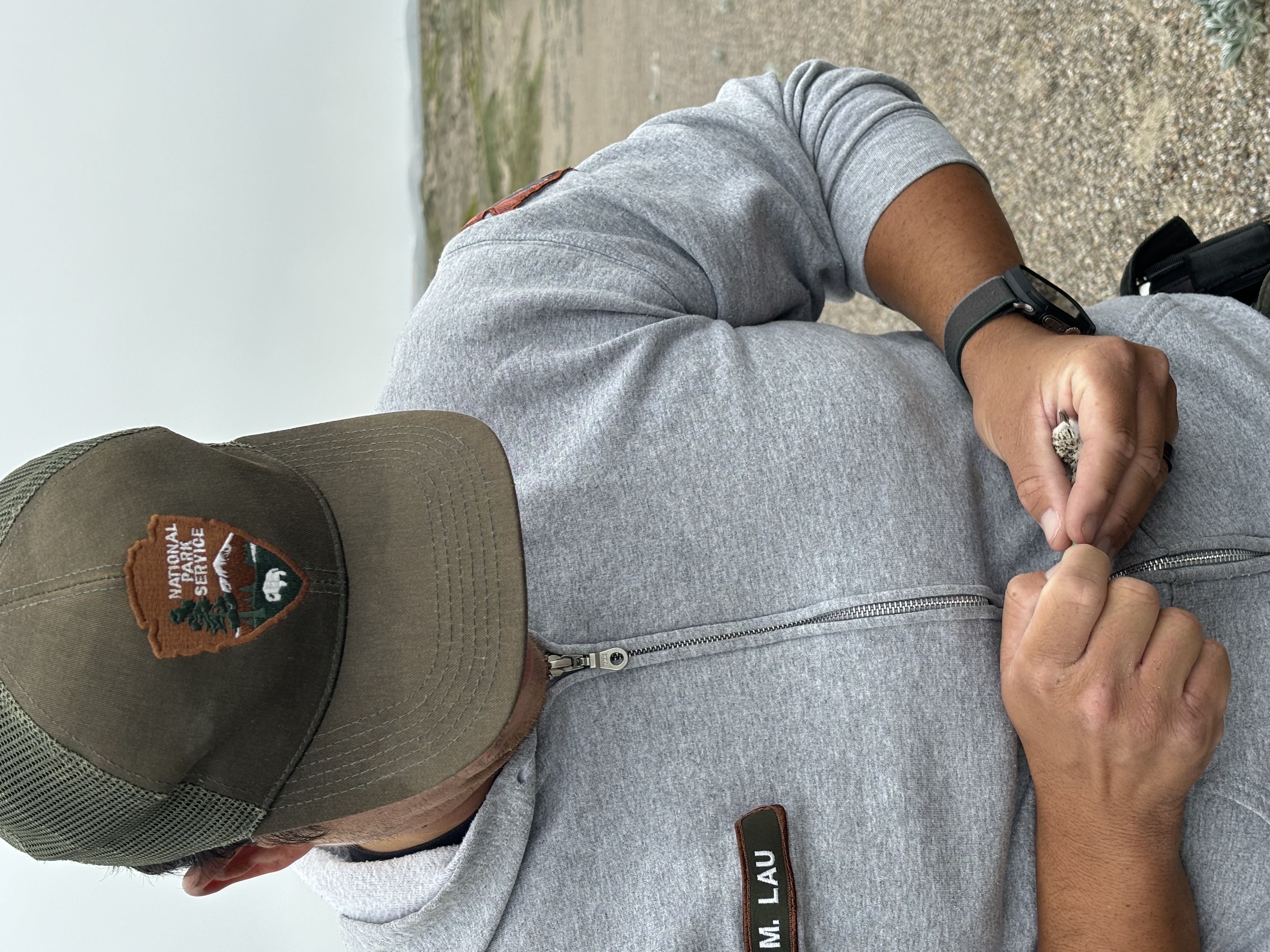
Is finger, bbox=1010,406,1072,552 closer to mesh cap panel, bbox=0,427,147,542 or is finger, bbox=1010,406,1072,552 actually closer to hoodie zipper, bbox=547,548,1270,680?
hoodie zipper, bbox=547,548,1270,680

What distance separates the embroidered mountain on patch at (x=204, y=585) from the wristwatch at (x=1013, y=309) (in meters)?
0.66

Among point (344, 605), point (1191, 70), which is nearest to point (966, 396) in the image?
point (344, 605)

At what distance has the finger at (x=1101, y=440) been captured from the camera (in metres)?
0.71

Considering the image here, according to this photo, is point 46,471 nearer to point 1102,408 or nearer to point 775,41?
point 1102,408

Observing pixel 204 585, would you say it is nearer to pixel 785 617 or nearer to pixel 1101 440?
pixel 785 617

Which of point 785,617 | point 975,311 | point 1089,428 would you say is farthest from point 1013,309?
point 785,617

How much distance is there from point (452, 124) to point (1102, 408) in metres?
5.21

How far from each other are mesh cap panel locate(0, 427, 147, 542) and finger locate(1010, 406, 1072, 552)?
747mm

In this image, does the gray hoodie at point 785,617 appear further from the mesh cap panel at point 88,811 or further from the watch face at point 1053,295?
the mesh cap panel at point 88,811

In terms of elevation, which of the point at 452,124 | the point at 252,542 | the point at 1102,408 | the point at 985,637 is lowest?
the point at 452,124

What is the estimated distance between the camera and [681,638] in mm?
779

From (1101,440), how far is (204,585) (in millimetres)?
712

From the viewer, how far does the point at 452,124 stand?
525 centimetres

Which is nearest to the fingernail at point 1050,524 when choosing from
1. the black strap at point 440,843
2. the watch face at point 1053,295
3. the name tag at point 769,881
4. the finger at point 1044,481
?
the finger at point 1044,481
